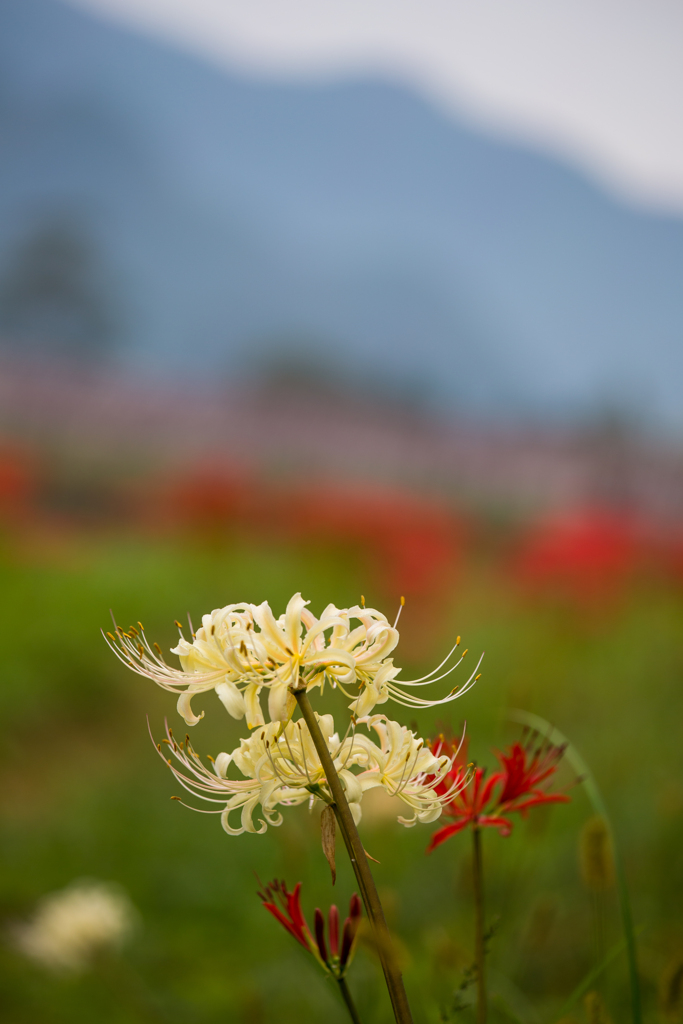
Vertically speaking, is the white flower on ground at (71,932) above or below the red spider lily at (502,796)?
below

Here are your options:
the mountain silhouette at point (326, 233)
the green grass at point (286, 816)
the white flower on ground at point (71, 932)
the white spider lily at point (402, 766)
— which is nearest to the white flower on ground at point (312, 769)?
the white spider lily at point (402, 766)

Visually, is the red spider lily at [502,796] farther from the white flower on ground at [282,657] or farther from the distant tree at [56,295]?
the distant tree at [56,295]

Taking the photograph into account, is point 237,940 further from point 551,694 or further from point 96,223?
point 96,223

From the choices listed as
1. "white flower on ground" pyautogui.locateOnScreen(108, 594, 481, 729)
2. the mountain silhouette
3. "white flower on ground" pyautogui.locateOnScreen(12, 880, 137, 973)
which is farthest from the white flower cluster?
the mountain silhouette

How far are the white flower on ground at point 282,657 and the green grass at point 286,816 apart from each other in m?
0.18

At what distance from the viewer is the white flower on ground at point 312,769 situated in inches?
11.7

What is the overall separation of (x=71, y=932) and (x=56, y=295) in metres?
2.29

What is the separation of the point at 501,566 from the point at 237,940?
158 cm

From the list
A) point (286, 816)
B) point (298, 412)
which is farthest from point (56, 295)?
point (286, 816)

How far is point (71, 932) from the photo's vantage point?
2.39ft

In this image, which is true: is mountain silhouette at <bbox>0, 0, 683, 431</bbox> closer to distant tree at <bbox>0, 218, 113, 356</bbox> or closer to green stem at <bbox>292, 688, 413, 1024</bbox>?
distant tree at <bbox>0, 218, 113, 356</bbox>

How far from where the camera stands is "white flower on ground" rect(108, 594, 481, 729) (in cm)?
29

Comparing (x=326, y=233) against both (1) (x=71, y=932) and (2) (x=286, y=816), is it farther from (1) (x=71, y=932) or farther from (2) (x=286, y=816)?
(1) (x=71, y=932)

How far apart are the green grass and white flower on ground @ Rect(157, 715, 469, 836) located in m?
0.13
